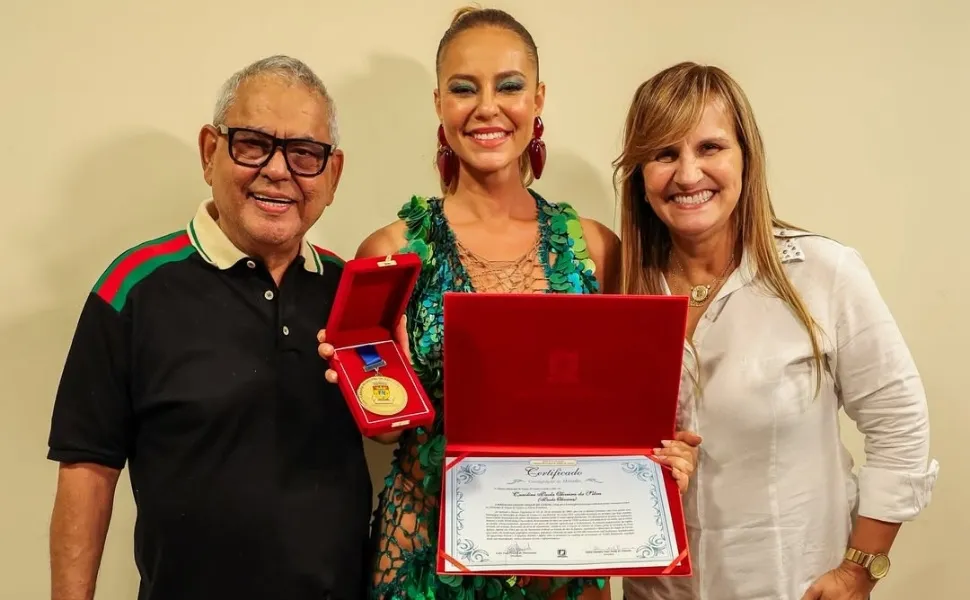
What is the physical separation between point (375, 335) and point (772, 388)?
73 cm

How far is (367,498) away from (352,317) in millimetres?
407

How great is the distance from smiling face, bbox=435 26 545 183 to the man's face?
1.00 feet

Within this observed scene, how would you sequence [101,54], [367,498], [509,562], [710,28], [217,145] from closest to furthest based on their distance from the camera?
1. [509,562]
2. [217,145]
3. [367,498]
4. [101,54]
5. [710,28]

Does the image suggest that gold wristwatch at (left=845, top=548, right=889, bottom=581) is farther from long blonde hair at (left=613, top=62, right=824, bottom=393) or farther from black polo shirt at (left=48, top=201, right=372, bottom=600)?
black polo shirt at (left=48, top=201, right=372, bottom=600)

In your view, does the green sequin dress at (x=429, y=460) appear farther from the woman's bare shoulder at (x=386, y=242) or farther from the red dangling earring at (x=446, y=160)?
the red dangling earring at (x=446, y=160)

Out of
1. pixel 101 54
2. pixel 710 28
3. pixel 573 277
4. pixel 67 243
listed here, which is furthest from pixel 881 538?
pixel 101 54

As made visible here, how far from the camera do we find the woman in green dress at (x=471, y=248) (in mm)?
1400

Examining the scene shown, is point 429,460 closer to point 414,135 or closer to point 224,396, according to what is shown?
point 224,396

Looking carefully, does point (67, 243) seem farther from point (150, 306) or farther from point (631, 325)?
point (631, 325)

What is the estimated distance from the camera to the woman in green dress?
1.40 m

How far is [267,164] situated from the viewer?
1.25 m

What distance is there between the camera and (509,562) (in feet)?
3.73

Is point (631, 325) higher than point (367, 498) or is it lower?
higher

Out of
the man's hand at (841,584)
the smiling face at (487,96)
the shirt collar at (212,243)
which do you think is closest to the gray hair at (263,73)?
the shirt collar at (212,243)
